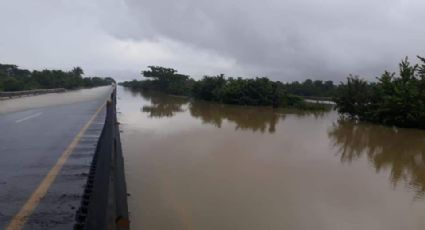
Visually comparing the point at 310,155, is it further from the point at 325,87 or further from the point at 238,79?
the point at 325,87

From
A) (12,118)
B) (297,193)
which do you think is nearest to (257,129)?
(12,118)

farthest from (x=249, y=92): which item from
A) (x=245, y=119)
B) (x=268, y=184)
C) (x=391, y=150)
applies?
(x=268, y=184)

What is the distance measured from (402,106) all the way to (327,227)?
23719mm

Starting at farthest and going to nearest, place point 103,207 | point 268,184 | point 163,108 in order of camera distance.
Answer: point 163,108
point 268,184
point 103,207

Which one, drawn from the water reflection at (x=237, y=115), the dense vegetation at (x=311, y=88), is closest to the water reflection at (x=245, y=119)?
the water reflection at (x=237, y=115)

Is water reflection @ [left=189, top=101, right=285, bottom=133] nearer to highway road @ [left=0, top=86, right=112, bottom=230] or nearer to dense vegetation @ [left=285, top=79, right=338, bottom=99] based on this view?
highway road @ [left=0, top=86, right=112, bottom=230]

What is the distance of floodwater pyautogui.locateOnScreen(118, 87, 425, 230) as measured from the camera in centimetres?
781

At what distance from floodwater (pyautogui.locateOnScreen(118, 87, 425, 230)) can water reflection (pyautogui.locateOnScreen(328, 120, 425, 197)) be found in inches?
1.8

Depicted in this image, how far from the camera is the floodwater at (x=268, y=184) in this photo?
7.81m

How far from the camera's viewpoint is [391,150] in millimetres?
19078

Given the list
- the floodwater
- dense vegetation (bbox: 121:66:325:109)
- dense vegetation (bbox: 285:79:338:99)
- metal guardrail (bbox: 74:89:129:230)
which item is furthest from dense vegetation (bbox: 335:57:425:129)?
dense vegetation (bbox: 285:79:338:99)

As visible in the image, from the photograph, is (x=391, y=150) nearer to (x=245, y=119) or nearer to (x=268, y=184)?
(x=268, y=184)

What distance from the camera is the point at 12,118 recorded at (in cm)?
2020

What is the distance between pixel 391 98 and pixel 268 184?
70.8 feet
